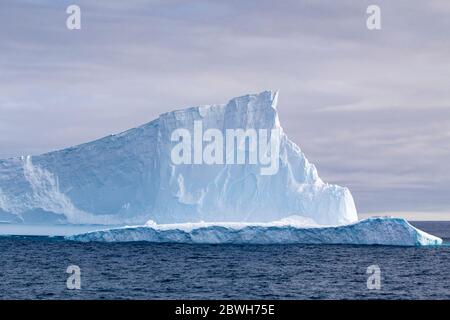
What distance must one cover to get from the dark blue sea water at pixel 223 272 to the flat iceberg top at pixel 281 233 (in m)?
0.77

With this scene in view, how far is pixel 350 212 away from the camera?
51250 millimetres

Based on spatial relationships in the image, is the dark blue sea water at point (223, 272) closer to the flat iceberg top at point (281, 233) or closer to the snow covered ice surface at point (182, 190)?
the flat iceberg top at point (281, 233)

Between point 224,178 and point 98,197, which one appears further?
point 98,197

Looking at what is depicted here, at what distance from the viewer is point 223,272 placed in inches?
1281

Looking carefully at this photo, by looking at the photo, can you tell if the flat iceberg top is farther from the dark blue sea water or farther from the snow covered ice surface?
the dark blue sea water

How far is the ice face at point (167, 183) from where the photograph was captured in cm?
5112

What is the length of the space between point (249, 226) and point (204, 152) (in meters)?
7.18

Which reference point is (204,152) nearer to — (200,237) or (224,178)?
(224,178)

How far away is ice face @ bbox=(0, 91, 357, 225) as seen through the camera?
5112cm

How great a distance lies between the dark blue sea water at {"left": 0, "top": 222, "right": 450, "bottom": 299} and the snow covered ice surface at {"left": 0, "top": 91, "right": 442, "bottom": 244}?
159 cm

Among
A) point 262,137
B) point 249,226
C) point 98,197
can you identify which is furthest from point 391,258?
point 98,197

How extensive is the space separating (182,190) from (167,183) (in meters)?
1.29

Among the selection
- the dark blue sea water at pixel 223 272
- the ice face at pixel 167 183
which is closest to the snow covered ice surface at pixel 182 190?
the ice face at pixel 167 183

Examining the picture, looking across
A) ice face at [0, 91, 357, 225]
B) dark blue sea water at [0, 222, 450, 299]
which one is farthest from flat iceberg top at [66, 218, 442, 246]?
ice face at [0, 91, 357, 225]
